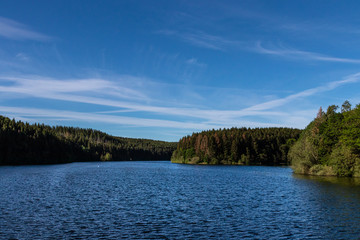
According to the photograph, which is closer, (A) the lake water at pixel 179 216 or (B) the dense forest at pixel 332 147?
(A) the lake water at pixel 179 216

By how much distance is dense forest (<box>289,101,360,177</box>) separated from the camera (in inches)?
3012

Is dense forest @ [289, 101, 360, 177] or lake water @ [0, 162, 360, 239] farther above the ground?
dense forest @ [289, 101, 360, 177]

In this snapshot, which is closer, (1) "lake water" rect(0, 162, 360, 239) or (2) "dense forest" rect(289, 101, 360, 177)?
(1) "lake water" rect(0, 162, 360, 239)

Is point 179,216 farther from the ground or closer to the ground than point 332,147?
closer to the ground

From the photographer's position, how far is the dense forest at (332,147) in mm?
76500

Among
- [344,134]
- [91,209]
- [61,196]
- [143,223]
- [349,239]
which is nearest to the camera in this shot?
[349,239]

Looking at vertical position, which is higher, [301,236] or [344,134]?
[344,134]

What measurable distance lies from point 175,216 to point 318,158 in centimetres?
7175

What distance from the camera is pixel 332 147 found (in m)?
86.4

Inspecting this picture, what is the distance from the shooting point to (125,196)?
46594 millimetres

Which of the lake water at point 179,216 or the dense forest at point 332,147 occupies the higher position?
the dense forest at point 332,147

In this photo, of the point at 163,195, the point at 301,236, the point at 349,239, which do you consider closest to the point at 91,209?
the point at 163,195

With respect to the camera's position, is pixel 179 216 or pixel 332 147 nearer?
pixel 179 216

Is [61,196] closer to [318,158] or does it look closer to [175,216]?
[175,216]
